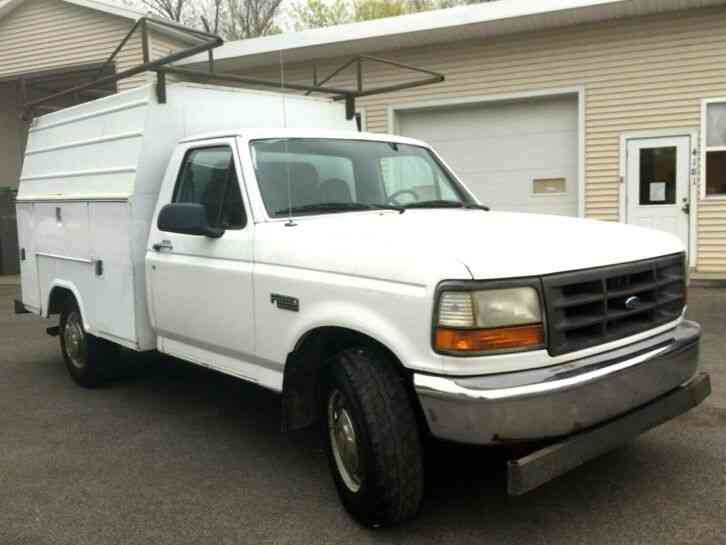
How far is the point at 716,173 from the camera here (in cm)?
1090

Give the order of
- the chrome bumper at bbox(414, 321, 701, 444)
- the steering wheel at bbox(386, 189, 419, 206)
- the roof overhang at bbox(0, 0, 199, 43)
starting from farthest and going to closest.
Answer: the roof overhang at bbox(0, 0, 199, 43) < the steering wheel at bbox(386, 189, 419, 206) < the chrome bumper at bbox(414, 321, 701, 444)

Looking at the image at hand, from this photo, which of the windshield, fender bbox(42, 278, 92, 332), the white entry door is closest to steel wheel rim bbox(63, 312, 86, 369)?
fender bbox(42, 278, 92, 332)

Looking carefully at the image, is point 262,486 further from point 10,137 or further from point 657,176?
point 10,137

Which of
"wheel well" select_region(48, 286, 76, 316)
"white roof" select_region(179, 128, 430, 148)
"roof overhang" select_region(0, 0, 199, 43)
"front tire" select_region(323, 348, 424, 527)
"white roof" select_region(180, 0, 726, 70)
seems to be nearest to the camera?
"front tire" select_region(323, 348, 424, 527)

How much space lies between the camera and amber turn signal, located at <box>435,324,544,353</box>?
293cm

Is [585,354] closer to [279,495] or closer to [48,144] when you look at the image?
[279,495]

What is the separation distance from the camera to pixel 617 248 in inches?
132

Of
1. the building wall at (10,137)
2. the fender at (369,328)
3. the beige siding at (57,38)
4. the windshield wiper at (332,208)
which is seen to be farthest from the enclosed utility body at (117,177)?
the building wall at (10,137)

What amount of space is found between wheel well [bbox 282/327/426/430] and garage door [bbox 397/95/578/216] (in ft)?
29.7

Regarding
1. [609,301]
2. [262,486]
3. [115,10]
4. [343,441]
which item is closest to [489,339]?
[609,301]

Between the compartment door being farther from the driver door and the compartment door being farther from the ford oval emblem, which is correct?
the ford oval emblem

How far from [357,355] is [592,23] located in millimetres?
9776

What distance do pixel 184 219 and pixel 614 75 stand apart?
9.23 meters

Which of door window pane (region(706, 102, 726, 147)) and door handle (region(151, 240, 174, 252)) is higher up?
door window pane (region(706, 102, 726, 147))
